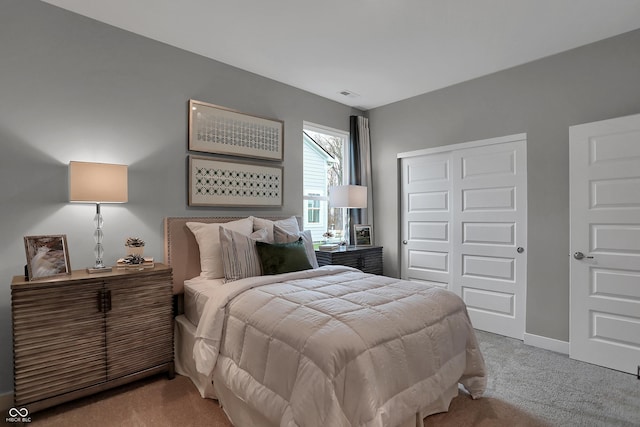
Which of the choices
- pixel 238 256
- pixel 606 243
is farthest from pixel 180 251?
pixel 606 243

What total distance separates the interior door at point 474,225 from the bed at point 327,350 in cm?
156

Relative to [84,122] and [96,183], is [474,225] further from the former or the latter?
[84,122]

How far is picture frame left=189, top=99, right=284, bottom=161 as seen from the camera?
311 centimetres

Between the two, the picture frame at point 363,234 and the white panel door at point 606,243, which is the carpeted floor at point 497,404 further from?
the picture frame at point 363,234

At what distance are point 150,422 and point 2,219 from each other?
1.66m

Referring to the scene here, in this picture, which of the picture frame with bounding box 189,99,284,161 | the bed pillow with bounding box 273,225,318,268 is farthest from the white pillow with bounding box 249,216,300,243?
the picture frame with bounding box 189,99,284,161

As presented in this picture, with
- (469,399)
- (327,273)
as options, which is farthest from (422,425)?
(327,273)

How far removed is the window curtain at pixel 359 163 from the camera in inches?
178

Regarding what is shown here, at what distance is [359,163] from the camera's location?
454 cm

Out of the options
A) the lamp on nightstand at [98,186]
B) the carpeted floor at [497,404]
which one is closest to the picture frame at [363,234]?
the carpeted floor at [497,404]

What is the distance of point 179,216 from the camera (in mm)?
3020

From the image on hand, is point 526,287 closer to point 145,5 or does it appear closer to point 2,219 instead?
point 145,5

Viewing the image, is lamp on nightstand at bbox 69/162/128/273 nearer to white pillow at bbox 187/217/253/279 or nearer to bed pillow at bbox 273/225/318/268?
white pillow at bbox 187/217/253/279

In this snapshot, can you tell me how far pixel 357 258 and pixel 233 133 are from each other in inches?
78.4
